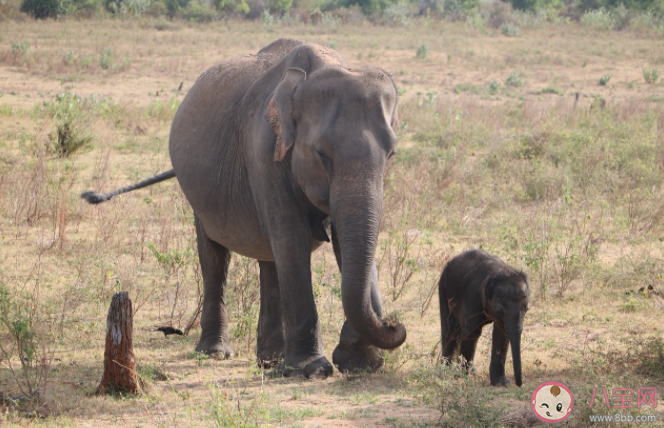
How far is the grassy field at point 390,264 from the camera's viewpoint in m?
5.22

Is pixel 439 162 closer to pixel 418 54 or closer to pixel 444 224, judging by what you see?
pixel 444 224

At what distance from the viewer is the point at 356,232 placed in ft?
16.9

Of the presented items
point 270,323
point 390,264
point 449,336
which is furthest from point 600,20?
point 270,323

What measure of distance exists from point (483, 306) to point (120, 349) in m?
2.58

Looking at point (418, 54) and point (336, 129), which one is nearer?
point (336, 129)

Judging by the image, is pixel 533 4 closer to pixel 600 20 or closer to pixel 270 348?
pixel 600 20

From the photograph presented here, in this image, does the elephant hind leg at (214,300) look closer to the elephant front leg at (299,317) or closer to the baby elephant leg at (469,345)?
the elephant front leg at (299,317)

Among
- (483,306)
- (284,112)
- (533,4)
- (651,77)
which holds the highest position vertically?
(533,4)

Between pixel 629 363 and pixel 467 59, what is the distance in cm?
2919

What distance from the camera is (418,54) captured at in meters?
34.8

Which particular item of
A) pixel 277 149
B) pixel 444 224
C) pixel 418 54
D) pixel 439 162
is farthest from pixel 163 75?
pixel 277 149

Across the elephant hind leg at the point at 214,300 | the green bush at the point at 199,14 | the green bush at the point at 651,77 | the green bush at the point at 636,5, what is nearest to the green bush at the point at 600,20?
the green bush at the point at 636,5

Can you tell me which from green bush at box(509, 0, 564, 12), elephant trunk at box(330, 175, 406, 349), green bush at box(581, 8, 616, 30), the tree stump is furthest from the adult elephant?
green bush at box(509, 0, 564, 12)

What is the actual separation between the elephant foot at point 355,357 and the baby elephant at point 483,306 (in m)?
0.63
